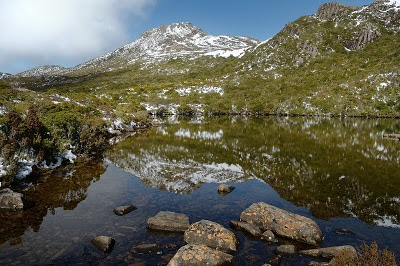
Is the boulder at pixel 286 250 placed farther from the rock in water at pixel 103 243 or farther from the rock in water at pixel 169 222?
the rock in water at pixel 103 243

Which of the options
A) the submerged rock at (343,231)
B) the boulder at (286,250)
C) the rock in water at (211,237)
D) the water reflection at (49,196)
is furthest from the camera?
the water reflection at (49,196)

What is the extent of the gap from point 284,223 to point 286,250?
245cm

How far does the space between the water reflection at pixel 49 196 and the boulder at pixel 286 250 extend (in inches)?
569

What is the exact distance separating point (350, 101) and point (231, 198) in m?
132

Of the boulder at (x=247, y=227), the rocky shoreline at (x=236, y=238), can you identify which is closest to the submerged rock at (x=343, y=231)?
the rocky shoreline at (x=236, y=238)

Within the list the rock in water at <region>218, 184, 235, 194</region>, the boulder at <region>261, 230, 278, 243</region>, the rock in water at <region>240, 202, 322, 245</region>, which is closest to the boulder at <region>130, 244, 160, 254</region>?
the boulder at <region>261, 230, 278, 243</region>

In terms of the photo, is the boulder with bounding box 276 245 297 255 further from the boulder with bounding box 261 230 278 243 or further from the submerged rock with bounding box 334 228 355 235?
the submerged rock with bounding box 334 228 355 235

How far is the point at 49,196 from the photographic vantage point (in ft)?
83.4

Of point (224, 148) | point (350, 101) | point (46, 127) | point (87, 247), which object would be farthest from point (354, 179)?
point (350, 101)

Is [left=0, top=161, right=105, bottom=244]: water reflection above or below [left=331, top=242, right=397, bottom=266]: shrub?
below

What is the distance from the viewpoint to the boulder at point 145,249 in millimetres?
16206

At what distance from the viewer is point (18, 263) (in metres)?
15.3

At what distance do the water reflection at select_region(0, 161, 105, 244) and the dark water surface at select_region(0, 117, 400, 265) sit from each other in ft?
0.24

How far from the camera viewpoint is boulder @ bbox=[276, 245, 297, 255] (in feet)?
52.2
